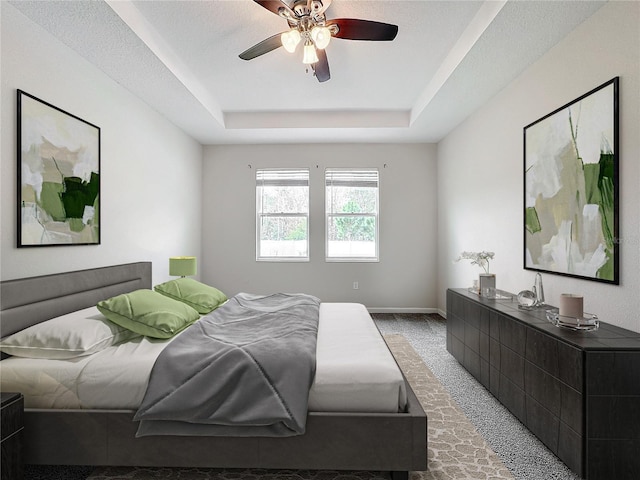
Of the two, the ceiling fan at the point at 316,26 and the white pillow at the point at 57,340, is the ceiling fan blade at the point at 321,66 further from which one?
the white pillow at the point at 57,340

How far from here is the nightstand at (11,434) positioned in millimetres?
1622

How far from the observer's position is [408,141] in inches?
216

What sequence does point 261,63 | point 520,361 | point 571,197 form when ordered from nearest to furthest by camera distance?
1. point 520,361
2. point 571,197
3. point 261,63

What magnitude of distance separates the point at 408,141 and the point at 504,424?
4.12m

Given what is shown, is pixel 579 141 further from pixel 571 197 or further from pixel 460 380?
pixel 460 380

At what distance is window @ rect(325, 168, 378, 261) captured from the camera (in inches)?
222

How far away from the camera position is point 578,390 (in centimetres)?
177

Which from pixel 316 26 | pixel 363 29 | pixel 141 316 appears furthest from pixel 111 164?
pixel 363 29

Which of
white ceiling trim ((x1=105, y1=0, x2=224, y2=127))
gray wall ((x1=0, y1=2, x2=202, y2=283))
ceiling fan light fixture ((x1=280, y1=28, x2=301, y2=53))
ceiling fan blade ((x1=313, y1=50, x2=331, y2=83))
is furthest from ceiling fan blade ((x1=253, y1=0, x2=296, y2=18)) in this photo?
gray wall ((x1=0, y1=2, x2=202, y2=283))

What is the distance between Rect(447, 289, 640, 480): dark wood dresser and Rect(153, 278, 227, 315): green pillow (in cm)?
230

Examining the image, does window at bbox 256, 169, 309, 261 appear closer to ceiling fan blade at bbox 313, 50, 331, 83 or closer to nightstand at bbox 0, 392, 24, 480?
ceiling fan blade at bbox 313, 50, 331, 83

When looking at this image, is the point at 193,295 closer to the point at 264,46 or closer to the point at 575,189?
the point at 264,46

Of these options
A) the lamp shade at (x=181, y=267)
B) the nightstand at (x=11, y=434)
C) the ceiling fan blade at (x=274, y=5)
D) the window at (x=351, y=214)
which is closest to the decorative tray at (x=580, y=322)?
the ceiling fan blade at (x=274, y=5)

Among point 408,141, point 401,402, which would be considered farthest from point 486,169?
point 401,402
